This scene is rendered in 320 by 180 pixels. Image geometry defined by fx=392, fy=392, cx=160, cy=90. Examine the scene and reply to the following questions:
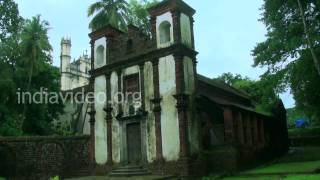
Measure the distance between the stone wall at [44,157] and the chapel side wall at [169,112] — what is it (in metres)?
5.95

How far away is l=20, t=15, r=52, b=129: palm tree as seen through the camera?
1215 inches

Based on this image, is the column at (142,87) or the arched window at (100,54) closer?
the column at (142,87)

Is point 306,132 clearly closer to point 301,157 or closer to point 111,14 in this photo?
point 301,157

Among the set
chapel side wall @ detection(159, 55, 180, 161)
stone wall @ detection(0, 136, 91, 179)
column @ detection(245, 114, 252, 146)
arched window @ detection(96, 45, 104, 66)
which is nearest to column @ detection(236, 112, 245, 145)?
column @ detection(245, 114, 252, 146)

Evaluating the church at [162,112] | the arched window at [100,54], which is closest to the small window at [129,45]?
the church at [162,112]

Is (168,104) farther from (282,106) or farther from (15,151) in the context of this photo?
(282,106)

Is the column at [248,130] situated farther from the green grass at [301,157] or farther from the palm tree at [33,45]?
the palm tree at [33,45]

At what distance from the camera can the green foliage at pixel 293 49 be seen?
19.4 m

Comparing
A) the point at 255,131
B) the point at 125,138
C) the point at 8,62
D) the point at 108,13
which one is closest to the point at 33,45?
the point at 8,62

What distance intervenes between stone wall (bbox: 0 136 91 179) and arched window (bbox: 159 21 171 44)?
24.6 feet

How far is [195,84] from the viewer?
18.9 m

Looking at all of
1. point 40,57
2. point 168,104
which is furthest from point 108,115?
point 40,57

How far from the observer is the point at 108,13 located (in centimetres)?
3108

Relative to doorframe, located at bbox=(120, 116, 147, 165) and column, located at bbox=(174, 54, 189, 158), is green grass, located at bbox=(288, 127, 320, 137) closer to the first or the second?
doorframe, located at bbox=(120, 116, 147, 165)
